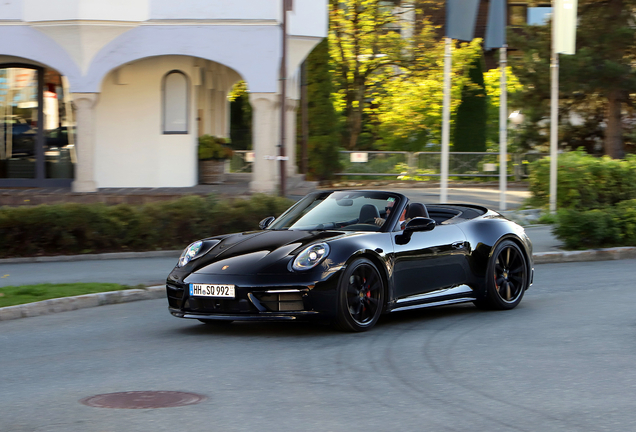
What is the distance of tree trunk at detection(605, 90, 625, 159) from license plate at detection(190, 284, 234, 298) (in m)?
27.2

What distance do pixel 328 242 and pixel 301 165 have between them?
78.3 feet

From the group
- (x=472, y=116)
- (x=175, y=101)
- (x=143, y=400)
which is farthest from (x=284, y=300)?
(x=472, y=116)

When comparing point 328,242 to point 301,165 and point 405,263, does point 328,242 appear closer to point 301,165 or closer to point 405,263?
point 405,263

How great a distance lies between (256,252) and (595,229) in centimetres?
891

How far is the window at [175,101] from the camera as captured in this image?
2392cm

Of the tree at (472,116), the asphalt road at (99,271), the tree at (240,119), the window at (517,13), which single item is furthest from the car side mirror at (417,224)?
the window at (517,13)

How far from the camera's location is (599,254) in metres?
15.2

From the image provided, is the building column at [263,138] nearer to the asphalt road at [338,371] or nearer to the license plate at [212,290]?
the asphalt road at [338,371]

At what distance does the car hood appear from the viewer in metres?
7.64

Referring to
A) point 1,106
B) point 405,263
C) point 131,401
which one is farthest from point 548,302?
point 1,106

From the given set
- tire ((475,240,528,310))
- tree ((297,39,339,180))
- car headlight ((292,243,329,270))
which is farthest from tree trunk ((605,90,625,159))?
car headlight ((292,243,329,270))

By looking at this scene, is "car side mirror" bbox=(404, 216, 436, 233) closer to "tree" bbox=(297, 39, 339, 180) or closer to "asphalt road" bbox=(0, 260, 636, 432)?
"asphalt road" bbox=(0, 260, 636, 432)

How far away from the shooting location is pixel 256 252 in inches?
311

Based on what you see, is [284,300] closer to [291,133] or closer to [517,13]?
[291,133]
